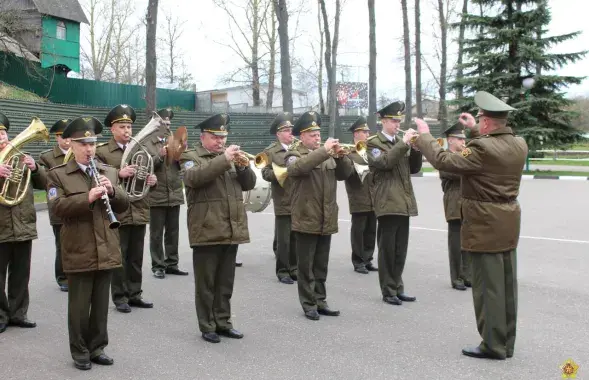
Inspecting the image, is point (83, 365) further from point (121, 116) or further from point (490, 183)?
point (490, 183)

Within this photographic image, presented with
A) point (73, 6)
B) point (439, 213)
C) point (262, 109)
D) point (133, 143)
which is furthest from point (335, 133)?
point (133, 143)

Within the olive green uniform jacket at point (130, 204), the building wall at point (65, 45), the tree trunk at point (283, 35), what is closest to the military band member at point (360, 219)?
the olive green uniform jacket at point (130, 204)

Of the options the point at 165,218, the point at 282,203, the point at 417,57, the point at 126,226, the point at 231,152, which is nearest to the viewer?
the point at 231,152

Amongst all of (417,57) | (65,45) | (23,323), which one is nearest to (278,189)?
(23,323)

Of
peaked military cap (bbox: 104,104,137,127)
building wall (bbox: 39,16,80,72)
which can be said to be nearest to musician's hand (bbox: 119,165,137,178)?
peaked military cap (bbox: 104,104,137,127)

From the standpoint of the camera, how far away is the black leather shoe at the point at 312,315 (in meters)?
6.78

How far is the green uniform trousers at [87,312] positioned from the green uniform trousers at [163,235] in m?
3.43

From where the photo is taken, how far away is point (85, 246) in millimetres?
5266

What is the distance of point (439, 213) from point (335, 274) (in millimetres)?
6662

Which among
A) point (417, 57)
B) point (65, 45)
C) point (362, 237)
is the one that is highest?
point (65, 45)

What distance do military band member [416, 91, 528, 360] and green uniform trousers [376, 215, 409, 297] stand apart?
170 centimetres

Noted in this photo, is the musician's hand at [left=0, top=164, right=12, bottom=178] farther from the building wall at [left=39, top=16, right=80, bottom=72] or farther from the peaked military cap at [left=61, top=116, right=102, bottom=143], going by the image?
the building wall at [left=39, top=16, right=80, bottom=72]

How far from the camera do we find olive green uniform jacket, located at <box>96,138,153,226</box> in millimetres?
7141

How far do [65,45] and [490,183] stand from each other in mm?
42348
